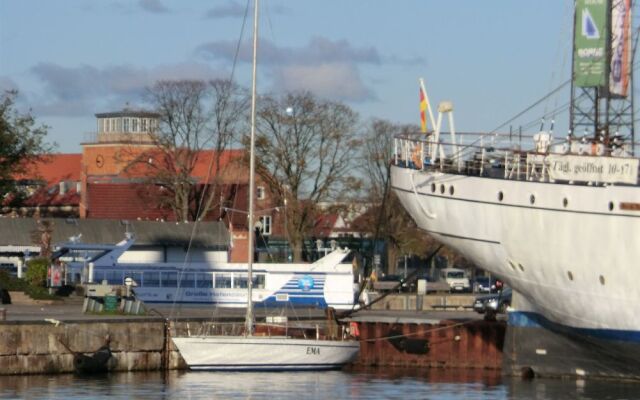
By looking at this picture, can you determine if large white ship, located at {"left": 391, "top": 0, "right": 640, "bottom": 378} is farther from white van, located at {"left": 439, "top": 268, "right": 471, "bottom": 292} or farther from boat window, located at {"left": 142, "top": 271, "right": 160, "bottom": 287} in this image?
white van, located at {"left": 439, "top": 268, "right": 471, "bottom": 292}

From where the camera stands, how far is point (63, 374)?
44.3 m

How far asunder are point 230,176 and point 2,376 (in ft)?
223

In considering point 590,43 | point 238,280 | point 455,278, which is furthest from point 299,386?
point 455,278

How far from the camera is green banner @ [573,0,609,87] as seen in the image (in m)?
49.7

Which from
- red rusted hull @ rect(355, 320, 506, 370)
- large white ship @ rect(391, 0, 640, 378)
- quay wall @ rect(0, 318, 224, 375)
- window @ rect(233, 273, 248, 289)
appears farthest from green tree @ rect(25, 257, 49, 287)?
large white ship @ rect(391, 0, 640, 378)

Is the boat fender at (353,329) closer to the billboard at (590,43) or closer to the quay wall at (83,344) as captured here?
the quay wall at (83,344)

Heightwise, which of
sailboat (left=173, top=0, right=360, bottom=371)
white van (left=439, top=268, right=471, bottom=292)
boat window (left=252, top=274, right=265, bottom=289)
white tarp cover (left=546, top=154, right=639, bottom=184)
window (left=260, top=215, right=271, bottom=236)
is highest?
window (left=260, top=215, right=271, bottom=236)

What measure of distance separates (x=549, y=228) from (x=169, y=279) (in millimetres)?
26570

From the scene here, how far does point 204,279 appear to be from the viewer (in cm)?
6481

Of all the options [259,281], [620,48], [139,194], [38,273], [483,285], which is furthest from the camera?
[139,194]

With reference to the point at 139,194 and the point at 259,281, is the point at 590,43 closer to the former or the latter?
the point at 259,281

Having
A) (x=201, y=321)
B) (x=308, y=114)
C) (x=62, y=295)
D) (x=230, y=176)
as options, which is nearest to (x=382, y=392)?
(x=201, y=321)

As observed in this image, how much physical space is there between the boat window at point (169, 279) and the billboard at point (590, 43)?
20.7 meters

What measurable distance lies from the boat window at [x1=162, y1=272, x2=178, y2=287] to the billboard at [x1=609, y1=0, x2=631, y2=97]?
2322cm
